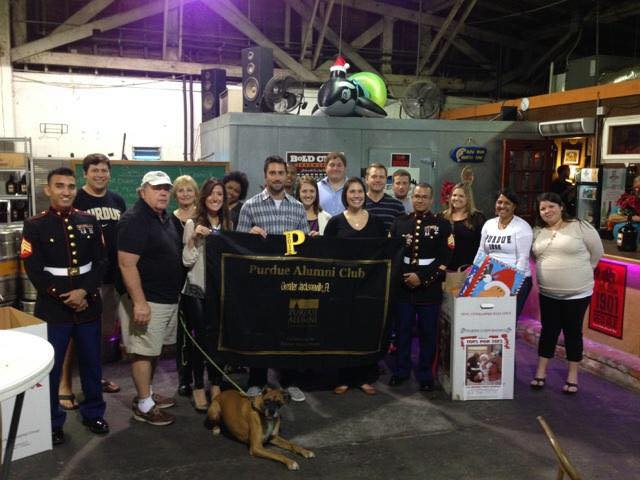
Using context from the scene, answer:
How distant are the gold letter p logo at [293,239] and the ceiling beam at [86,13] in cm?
836

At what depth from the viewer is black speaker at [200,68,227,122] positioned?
8.57m

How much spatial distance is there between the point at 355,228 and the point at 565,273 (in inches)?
59.9

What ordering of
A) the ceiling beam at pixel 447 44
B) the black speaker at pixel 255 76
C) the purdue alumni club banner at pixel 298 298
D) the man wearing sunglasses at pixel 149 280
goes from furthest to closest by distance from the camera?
the ceiling beam at pixel 447 44, the black speaker at pixel 255 76, the purdue alumni club banner at pixel 298 298, the man wearing sunglasses at pixel 149 280

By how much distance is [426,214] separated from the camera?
4137mm

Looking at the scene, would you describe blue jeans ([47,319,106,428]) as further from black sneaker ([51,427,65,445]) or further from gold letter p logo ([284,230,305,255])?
gold letter p logo ([284,230,305,255])

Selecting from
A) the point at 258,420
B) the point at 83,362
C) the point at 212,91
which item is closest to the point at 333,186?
the point at 258,420

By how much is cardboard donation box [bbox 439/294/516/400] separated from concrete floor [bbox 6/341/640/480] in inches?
4.1

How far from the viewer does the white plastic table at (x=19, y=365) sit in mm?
1609

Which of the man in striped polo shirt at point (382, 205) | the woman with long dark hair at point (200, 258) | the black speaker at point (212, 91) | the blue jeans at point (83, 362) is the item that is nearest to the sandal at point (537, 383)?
the man in striped polo shirt at point (382, 205)

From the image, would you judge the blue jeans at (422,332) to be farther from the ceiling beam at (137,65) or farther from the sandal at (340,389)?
the ceiling beam at (137,65)

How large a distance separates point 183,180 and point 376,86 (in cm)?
507

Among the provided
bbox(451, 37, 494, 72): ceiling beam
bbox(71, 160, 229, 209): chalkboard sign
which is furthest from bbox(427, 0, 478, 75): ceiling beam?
bbox(71, 160, 229, 209): chalkboard sign

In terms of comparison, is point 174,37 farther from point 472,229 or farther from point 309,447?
point 309,447

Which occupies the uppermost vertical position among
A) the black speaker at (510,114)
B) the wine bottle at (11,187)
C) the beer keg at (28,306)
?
the black speaker at (510,114)
